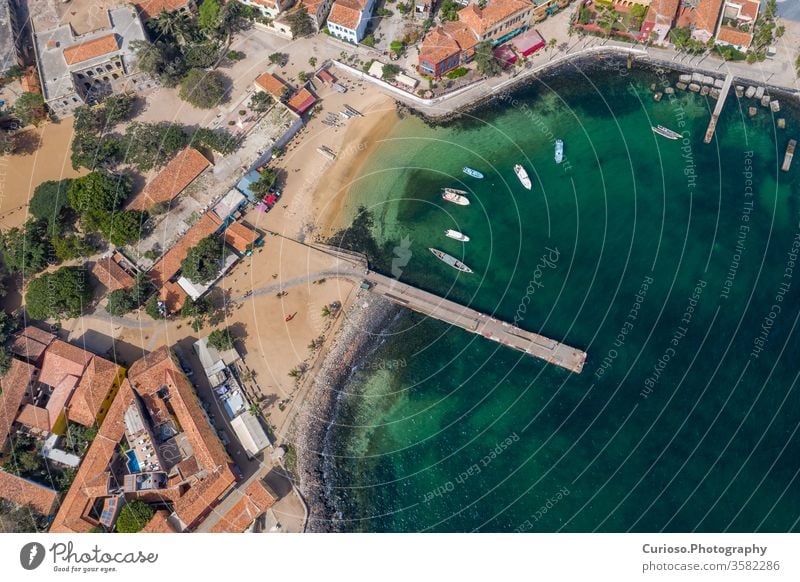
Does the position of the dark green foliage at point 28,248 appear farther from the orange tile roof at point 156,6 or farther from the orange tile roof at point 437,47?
the orange tile roof at point 437,47

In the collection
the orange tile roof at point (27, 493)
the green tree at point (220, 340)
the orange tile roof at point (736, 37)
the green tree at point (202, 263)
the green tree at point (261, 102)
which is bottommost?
the orange tile roof at point (27, 493)

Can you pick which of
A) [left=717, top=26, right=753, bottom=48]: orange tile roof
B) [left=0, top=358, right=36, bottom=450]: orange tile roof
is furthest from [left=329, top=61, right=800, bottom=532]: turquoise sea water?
[left=0, top=358, right=36, bottom=450]: orange tile roof

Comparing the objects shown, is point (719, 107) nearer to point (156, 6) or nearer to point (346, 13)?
point (346, 13)

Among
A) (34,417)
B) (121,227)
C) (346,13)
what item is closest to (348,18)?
(346,13)

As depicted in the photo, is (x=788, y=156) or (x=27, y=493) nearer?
(x=27, y=493)

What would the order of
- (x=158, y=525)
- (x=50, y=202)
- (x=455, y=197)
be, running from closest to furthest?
(x=158, y=525) < (x=50, y=202) < (x=455, y=197)

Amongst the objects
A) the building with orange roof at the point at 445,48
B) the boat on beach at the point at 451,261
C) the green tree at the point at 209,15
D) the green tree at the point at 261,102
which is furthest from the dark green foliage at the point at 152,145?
the boat on beach at the point at 451,261

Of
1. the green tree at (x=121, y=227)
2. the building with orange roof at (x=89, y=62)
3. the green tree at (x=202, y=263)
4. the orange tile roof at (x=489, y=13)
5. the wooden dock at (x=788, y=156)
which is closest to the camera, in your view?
the green tree at (x=202, y=263)
